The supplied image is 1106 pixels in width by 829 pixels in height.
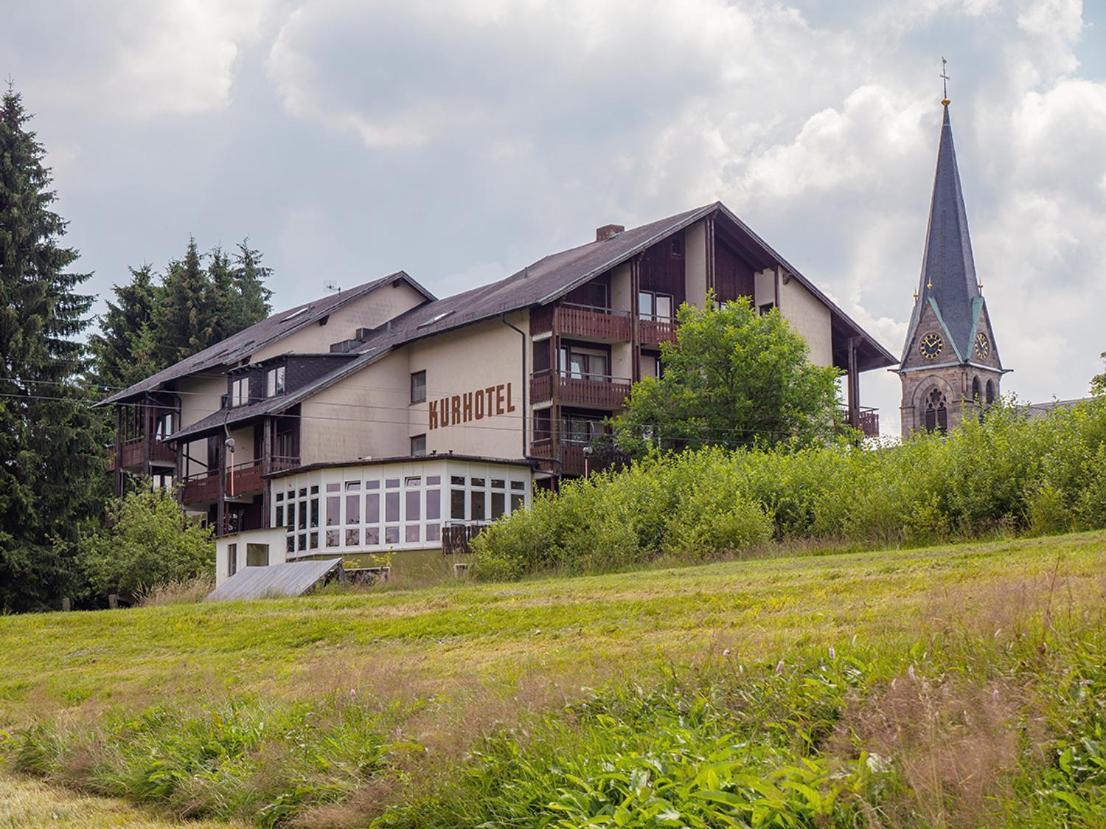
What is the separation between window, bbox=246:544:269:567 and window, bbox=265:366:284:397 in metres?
8.81

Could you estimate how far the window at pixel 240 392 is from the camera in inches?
2172

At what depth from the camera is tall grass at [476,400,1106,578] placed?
2245 centimetres

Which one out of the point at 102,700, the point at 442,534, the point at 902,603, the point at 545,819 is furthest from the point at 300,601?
the point at 545,819

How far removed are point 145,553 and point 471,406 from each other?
11.9 meters

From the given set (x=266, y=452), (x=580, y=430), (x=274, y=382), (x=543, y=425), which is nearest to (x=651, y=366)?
(x=580, y=430)

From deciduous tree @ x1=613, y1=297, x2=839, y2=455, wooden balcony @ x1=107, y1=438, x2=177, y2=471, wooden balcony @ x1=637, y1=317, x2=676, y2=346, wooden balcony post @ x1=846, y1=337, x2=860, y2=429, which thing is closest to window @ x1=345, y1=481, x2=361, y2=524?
deciduous tree @ x1=613, y1=297, x2=839, y2=455

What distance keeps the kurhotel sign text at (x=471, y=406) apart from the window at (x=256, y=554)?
8378 millimetres

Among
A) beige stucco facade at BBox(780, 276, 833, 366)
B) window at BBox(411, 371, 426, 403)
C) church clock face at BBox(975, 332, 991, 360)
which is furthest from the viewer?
church clock face at BBox(975, 332, 991, 360)

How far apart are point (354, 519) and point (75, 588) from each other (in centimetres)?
1234

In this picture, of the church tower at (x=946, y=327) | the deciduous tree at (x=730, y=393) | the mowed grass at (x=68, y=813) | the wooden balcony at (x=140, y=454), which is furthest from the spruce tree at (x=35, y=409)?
the church tower at (x=946, y=327)

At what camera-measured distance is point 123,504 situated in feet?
171

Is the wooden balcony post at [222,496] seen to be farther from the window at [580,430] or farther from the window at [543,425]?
the window at [580,430]

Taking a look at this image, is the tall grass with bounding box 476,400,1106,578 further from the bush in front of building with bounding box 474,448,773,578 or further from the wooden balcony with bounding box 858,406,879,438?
the wooden balcony with bounding box 858,406,879,438

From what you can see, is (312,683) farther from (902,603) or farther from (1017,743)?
(1017,743)
